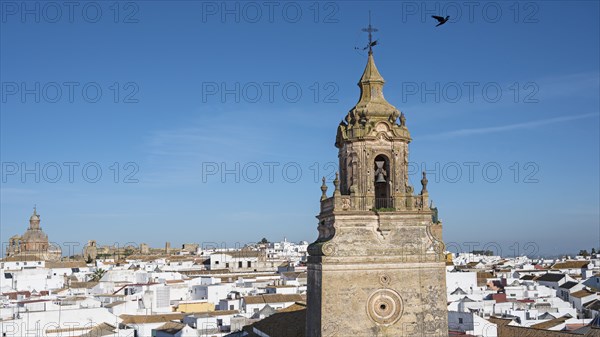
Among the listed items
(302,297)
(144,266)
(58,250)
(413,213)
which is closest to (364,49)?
(413,213)

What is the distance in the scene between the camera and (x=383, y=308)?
18516mm

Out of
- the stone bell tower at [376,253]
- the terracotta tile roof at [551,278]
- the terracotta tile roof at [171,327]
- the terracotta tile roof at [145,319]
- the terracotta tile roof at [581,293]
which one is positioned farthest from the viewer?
the terracotta tile roof at [551,278]

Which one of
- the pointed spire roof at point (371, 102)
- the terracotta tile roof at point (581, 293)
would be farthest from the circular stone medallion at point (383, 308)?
the terracotta tile roof at point (581, 293)

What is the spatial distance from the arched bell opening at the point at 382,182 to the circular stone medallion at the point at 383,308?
2479 mm

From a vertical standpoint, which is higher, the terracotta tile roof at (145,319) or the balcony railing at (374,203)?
the balcony railing at (374,203)

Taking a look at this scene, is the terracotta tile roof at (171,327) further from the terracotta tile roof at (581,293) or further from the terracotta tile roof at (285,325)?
the terracotta tile roof at (581,293)

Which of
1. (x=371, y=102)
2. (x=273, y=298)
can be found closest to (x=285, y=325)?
(x=371, y=102)

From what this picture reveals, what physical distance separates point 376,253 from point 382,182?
221cm

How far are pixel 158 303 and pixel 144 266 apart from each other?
29207mm

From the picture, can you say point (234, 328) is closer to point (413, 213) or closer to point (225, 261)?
point (413, 213)

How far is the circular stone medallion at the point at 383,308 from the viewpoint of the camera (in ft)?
60.6

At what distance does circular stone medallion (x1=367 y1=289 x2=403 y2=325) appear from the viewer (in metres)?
18.5

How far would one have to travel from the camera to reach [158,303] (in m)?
43.9

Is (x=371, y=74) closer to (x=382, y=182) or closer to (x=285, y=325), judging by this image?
(x=382, y=182)
